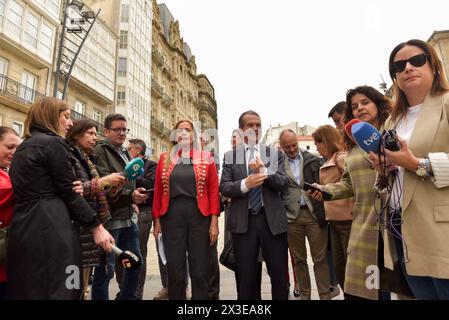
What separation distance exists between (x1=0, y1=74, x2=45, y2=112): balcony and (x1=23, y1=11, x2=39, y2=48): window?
9.12 ft

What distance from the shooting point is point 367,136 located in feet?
5.54

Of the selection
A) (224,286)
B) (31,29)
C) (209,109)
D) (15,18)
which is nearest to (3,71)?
(15,18)

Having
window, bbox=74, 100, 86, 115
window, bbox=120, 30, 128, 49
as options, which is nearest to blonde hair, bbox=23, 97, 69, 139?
window, bbox=74, 100, 86, 115

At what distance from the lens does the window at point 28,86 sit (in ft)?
58.9

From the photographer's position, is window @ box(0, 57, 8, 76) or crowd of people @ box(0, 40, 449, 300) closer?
crowd of people @ box(0, 40, 449, 300)

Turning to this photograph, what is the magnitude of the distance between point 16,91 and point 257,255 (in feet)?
65.1

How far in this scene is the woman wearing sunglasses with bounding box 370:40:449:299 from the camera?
4.77ft

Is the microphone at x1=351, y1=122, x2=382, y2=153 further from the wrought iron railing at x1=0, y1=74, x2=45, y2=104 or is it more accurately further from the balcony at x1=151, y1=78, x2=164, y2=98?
the balcony at x1=151, y1=78, x2=164, y2=98

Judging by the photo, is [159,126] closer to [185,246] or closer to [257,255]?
[185,246]

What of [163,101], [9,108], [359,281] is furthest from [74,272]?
[163,101]

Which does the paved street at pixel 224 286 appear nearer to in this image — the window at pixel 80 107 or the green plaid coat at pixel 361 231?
the green plaid coat at pixel 361 231

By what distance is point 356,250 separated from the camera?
208 cm

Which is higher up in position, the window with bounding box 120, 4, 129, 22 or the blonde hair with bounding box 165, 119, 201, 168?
the window with bounding box 120, 4, 129, 22
